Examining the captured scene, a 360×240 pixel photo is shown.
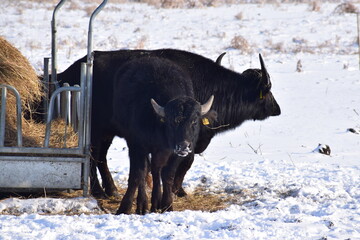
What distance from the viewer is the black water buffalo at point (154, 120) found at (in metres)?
7.37

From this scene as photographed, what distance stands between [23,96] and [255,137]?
4.99 metres

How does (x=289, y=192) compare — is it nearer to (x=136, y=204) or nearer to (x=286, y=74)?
(x=136, y=204)

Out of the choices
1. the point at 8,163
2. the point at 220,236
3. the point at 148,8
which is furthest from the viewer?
the point at 148,8

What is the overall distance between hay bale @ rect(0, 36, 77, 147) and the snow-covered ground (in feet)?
2.50

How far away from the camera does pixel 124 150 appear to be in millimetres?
11195

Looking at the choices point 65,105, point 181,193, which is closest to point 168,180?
point 181,193

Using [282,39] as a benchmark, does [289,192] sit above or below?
below

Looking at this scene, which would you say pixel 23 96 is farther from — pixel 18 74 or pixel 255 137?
pixel 255 137

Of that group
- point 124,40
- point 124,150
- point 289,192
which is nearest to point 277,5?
point 124,40

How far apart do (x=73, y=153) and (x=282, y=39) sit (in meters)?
15.5

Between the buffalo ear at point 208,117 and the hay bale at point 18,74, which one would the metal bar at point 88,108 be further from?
the buffalo ear at point 208,117

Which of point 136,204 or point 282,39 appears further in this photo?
point 282,39

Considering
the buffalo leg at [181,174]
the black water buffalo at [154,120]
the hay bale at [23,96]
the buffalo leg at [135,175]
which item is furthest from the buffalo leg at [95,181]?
the buffalo leg at [135,175]

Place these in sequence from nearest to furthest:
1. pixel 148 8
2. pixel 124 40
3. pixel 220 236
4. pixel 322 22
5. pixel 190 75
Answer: pixel 220 236 < pixel 190 75 < pixel 124 40 < pixel 322 22 < pixel 148 8
